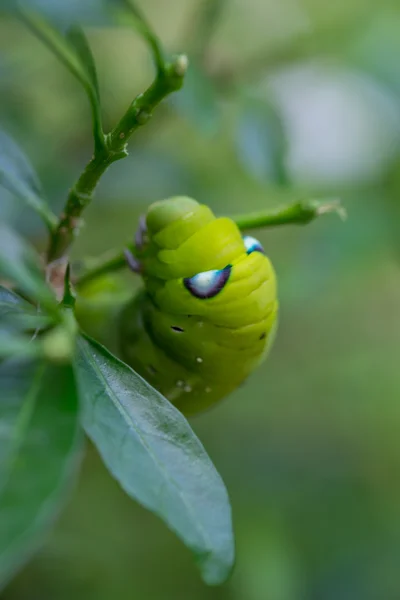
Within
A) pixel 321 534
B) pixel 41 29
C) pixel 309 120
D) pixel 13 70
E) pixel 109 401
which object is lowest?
pixel 321 534

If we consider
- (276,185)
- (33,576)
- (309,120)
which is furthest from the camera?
(309,120)

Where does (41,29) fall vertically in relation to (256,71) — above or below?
above

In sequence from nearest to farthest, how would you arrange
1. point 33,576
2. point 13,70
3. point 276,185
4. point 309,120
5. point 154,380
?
point 154,380, point 276,185, point 13,70, point 33,576, point 309,120

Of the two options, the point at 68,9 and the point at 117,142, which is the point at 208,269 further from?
the point at 68,9

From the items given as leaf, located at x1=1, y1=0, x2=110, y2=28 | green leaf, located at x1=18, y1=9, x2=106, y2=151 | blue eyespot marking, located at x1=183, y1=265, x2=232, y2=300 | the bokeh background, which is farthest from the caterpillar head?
the bokeh background

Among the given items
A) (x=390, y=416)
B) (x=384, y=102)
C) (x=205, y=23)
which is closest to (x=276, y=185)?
(x=205, y=23)

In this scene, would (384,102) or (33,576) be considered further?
(384,102)

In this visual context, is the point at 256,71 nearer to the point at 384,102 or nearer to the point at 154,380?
the point at 384,102
